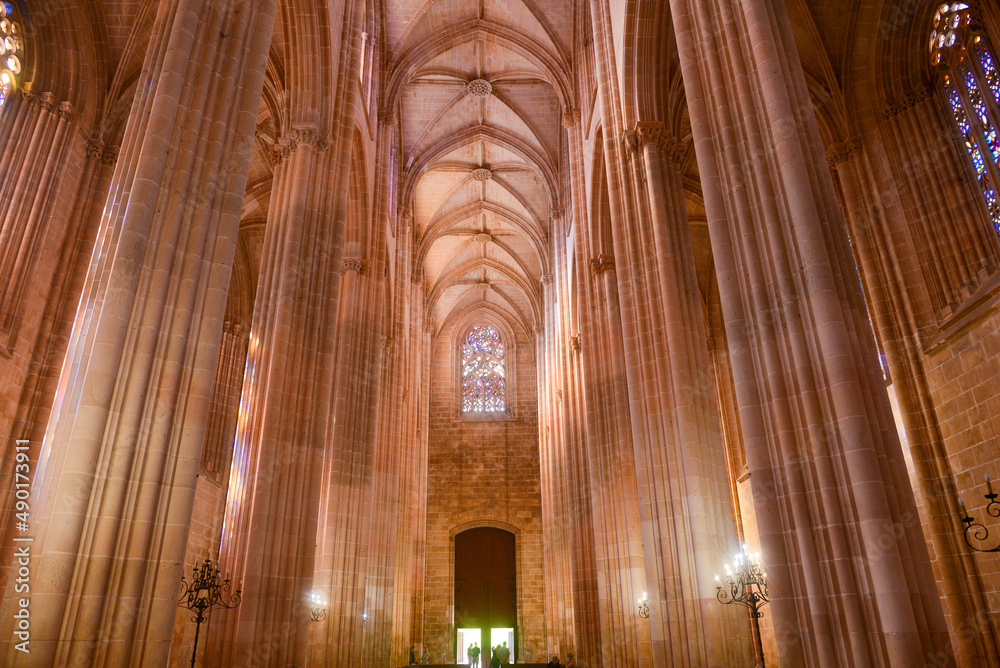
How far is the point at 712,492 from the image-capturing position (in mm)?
9250

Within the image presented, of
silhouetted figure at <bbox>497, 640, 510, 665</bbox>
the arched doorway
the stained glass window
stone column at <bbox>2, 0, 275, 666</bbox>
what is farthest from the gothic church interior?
the stained glass window

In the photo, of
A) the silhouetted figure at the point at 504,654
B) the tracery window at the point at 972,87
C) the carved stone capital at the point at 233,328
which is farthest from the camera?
the silhouetted figure at the point at 504,654

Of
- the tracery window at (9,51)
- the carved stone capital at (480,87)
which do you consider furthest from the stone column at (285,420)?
the carved stone capital at (480,87)

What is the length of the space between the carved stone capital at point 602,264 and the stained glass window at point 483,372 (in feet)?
60.3

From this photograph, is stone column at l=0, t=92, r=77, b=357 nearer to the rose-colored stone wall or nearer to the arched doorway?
the rose-colored stone wall

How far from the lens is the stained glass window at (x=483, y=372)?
33.7m

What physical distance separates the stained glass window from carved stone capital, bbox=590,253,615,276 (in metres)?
18.4

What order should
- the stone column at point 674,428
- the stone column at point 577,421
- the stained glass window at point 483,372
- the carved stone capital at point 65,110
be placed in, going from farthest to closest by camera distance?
the stained glass window at point 483,372 → the stone column at point 577,421 → the carved stone capital at point 65,110 → the stone column at point 674,428

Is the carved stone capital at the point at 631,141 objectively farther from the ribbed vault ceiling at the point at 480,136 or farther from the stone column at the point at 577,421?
the ribbed vault ceiling at the point at 480,136

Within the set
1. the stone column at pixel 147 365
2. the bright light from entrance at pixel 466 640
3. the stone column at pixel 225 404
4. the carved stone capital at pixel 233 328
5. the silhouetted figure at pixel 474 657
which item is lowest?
the silhouetted figure at pixel 474 657

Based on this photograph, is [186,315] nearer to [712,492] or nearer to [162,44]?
[162,44]

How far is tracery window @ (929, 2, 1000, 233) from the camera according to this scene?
1044 cm

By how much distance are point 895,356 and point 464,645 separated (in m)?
24.0

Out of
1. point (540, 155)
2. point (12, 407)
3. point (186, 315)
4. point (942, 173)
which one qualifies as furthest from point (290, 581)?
point (540, 155)
